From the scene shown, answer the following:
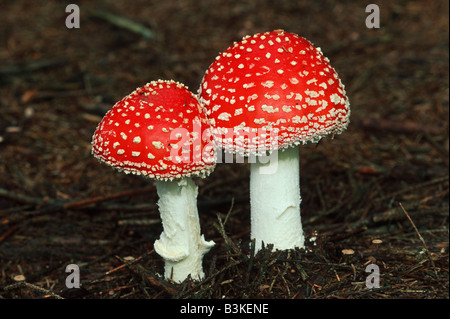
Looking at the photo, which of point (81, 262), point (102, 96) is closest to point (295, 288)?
point (81, 262)

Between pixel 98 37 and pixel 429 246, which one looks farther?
pixel 98 37

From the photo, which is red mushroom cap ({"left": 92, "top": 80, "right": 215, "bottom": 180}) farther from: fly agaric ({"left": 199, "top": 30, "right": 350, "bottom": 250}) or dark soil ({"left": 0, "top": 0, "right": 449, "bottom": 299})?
dark soil ({"left": 0, "top": 0, "right": 449, "bottom": 299})

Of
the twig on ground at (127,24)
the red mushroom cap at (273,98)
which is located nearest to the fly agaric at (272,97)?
the red mushroom cap at (273,98)

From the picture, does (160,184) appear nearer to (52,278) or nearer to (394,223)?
(52,278)

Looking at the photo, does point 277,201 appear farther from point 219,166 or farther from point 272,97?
point 219,166

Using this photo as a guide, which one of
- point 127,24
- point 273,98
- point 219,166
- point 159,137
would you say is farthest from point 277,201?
point 127,24

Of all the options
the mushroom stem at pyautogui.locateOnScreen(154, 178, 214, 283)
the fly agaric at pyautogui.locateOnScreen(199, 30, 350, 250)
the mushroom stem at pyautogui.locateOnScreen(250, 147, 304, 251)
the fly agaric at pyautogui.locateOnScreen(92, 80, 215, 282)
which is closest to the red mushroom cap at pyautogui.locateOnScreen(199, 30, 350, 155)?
the fly agaric at pyautogui.locateOnScreen(199, 30, 350, 250)

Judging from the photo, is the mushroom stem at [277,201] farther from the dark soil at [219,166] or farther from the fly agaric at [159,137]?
the fly agaric at [159,137]
